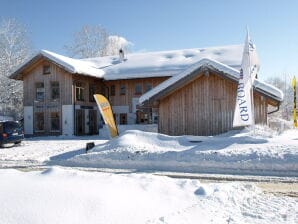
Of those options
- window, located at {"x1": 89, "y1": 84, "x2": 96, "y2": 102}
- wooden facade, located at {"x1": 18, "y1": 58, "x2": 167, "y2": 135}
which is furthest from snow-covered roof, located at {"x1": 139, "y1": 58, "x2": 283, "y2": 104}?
window, located at {"x1": 89, "y1": 84, "x2": 96, "y2": 102}

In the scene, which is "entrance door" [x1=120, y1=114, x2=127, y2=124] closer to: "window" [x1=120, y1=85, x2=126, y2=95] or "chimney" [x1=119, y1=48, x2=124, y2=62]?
"window" [x1=120, y1=85, x2=126, y2=95]

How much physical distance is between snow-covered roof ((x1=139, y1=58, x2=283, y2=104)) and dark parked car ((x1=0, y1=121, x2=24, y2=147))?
341 inches

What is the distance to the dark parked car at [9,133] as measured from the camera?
21.5 m

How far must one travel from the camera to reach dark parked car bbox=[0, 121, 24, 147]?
70.5 ft

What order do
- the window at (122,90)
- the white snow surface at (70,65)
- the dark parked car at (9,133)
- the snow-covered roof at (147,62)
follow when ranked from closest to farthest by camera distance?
the dark parked car at (9,133)
the white snow surface at (70,65)
the snow-covered roof at (147,62)
the window at (122,90)

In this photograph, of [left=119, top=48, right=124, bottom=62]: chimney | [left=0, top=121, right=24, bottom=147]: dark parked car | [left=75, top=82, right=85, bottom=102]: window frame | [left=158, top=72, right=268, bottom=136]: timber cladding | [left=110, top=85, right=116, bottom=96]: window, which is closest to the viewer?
[left=158, top=72, right=268, bottom=136]: timber cladding

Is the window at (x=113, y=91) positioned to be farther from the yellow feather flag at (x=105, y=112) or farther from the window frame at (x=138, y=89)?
the yellow feather flag at (x=105, y=112)

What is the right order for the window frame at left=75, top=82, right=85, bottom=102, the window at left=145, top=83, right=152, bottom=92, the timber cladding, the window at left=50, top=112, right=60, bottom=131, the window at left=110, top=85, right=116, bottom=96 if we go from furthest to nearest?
the window at left=110, top=85, right=116, bottom=96, the window at left=145, top=83, right=152, bottom=92, the window frame at left=75, top=82, right=85, bottom=102, the window at left=50, top=112, right=60, bottom=131, the timber cladding

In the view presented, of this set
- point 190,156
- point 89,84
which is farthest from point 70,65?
point 190,156

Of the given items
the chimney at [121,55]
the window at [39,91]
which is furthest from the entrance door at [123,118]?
the window at [39,91]

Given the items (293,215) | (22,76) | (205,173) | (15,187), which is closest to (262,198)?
(293,215)

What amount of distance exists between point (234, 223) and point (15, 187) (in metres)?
4.41

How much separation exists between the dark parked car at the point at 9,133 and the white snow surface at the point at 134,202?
14.1 meters

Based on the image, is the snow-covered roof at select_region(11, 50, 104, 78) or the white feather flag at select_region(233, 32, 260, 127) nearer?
the white feather flag at select_region(233, 32, 260, 127)
